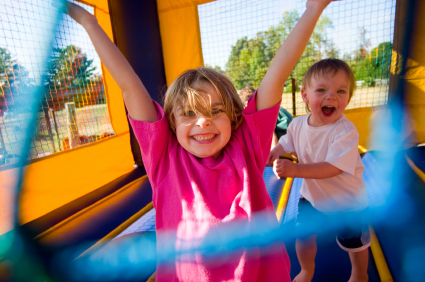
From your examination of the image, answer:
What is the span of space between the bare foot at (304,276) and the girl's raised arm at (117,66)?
988mm

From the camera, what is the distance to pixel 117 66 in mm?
781

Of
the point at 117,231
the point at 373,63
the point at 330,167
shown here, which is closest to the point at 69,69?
the point at 117,231

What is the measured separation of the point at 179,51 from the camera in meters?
2.82

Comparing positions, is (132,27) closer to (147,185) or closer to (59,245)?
(147,185)

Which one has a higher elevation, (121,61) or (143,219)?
(121,61)

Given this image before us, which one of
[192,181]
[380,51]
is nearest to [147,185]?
[192,181]

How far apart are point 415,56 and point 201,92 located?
2.31m

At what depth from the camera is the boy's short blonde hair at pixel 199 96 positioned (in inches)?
31.4

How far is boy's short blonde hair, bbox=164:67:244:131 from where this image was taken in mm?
799

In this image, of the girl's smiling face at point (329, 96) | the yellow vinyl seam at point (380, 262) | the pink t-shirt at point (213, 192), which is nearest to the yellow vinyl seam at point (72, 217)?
the pink t-shirt at point (213, 192)

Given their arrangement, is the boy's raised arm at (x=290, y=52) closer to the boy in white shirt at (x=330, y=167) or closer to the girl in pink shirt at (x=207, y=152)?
the girl in pink shirt at (x=207, y=152)

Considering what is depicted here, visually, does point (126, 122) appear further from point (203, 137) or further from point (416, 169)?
point (416, 169)

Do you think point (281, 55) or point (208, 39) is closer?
point (281, 55)

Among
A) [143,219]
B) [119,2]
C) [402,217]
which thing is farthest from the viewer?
[119,2]
